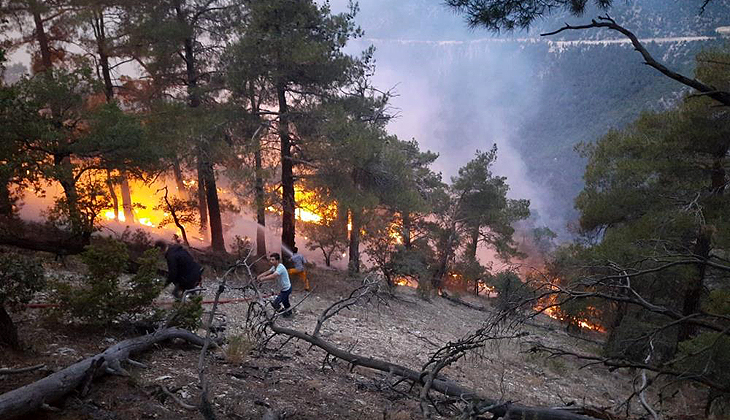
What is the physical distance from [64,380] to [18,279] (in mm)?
1745

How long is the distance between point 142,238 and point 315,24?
377 inches

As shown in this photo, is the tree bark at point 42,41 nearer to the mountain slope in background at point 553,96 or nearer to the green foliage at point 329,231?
the green foliage at point 329,231

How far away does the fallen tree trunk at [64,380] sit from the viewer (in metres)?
3.57

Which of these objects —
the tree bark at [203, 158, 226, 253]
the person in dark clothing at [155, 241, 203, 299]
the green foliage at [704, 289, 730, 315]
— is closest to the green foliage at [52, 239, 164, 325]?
the person in dark clothing at [155, 241, 203, 299]

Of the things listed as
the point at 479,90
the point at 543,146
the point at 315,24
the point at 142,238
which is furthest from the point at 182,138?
the point at 479,90

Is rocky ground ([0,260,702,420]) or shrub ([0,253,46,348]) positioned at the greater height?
shrub ([0,253,46,348])

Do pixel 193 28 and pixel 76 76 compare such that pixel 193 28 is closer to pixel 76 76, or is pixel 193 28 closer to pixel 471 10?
pixel 76 76

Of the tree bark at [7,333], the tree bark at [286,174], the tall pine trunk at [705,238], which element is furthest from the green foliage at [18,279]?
the tall pine trunk at [705,238]

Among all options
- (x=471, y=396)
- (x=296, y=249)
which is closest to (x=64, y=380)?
(x=471, y=396)

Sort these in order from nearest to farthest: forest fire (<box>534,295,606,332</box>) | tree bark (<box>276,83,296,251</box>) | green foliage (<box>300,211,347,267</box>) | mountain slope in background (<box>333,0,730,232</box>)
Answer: forest fire (<box>534,295,606,332</box>)
tree bark (<box>276,83,296,251</box>)
green foliage (<box>300,211,347,267</box>)
mountain slope in background (<box>333,0,730,232</box>)

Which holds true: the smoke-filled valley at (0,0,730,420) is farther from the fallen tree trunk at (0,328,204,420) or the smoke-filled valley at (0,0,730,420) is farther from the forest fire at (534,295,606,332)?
the forest fire at (534,295,606,332)

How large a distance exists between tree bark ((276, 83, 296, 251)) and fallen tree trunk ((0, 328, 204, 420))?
10.1 metres

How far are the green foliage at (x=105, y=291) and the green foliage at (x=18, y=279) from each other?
0.40 metres

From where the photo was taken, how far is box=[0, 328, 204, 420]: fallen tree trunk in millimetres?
3572
